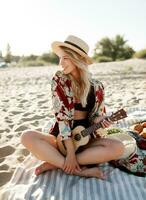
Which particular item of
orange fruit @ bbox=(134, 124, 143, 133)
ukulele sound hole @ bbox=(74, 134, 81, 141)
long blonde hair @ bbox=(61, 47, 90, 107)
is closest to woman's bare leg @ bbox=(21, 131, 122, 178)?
ukulele sound hole @ bbox=(74, 134, 81, 141)

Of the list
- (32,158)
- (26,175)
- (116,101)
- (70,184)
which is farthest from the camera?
(116,101)

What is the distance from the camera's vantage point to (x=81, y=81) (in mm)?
3441

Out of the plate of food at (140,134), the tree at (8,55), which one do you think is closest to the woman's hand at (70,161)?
the plate of food at (140,134)

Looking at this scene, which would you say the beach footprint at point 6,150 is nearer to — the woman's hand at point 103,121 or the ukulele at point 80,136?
the ukulele at point 80,136

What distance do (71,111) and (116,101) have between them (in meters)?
3.59

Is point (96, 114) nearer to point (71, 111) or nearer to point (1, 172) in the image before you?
point (71, 111)

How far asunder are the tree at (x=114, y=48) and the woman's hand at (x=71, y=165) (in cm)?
3367

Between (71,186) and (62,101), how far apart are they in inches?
28.0

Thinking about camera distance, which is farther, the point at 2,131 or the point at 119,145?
the point at 2,131

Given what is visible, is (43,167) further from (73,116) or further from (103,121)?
(103,121)

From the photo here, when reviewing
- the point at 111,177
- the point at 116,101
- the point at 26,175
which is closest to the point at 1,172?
the point at 26,175

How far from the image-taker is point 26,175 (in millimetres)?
3469

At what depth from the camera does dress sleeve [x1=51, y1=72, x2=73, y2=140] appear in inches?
133

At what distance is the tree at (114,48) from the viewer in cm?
3719
